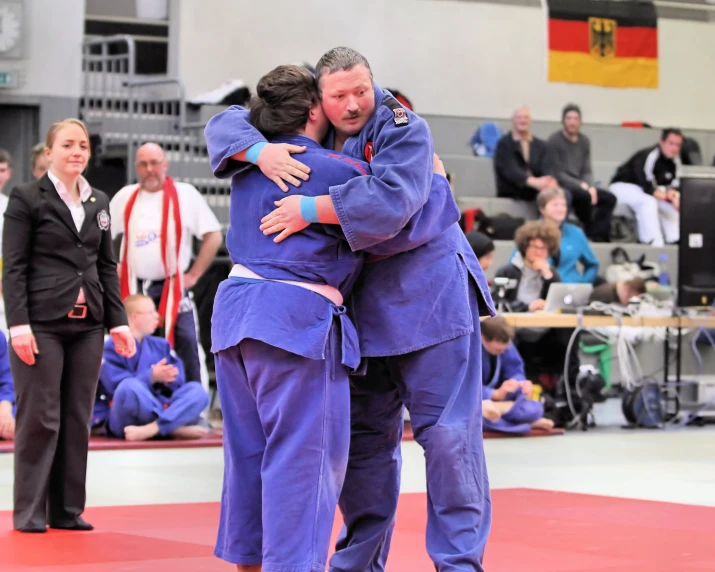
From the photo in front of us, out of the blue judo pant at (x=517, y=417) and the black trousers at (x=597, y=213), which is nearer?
the blue judo pant at (x=517, y=417)

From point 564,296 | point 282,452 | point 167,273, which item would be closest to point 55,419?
point 282,452

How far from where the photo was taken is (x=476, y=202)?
12688mm

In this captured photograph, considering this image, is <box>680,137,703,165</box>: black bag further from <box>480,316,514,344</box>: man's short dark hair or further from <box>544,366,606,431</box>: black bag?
<box>480,316,514,344</box>: man's short dark hair

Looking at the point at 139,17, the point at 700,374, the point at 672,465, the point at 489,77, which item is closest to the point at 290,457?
the point at 672,465

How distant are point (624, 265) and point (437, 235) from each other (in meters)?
8.47

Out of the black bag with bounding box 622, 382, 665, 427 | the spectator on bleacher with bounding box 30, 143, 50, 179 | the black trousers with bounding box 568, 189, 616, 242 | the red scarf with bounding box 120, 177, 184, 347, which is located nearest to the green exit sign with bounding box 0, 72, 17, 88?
the red scarf with bounding box 120, 177, 184, 347

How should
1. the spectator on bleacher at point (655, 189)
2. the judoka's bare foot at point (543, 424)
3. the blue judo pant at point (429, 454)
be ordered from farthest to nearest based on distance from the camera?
the spectator on bleacher at point (655, 189), the judoka's bare foot at point (543, 424), the blue judo pant at point (429, 454)

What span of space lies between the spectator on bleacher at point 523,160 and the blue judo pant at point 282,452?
9.54m

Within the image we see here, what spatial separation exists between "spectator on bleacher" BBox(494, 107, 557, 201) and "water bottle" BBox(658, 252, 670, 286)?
135 centimetres

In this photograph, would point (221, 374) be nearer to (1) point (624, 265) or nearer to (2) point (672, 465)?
(2) point (672, 465)

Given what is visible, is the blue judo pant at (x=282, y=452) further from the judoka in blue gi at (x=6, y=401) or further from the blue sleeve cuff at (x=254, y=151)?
the judoka in blue gi at (x=6, y=401)

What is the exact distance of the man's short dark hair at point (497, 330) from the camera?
8.06 meters

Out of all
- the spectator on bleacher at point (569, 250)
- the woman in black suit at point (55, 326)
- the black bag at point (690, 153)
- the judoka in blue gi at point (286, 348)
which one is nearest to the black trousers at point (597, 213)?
the black bag at point (690, 153)

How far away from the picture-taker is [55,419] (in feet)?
15.5
